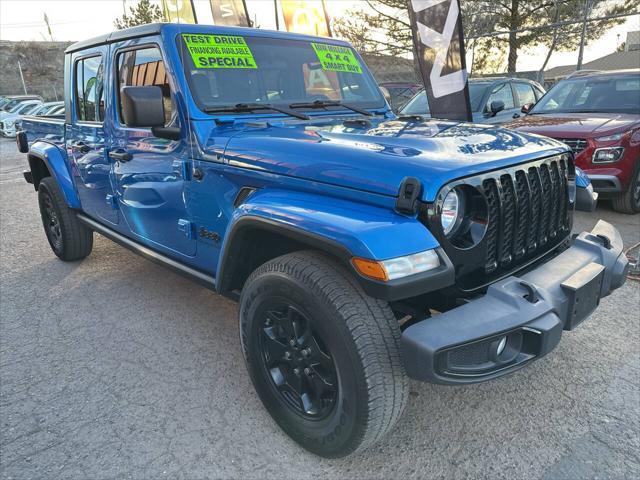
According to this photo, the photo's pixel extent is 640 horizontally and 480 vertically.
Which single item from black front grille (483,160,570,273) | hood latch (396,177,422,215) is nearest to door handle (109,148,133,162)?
hood latch (396,177,422,215)

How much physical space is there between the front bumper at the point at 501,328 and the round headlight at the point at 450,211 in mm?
302

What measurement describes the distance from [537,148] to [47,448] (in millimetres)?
2744

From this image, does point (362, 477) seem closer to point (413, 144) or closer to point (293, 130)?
point (413, 144)

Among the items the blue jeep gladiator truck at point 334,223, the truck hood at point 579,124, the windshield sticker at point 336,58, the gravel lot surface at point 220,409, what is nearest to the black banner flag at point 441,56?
the truck hood at point 579,124

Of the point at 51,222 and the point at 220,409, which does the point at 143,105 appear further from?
the point at 51,222

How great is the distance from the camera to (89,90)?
A: 12.2 ft

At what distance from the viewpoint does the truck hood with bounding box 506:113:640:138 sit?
543cm

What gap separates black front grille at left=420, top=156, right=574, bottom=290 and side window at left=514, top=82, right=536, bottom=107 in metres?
6.86

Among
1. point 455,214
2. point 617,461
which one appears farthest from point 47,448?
point 617,461

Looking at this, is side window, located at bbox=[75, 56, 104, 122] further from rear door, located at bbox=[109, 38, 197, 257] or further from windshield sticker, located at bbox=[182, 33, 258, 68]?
windshield sticker, located at bbox=[182, 33, 258, 68]

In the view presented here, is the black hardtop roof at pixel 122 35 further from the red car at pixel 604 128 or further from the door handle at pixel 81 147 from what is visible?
the red car at pixel 604 128

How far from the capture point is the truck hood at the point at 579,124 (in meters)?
5.43

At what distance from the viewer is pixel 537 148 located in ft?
7.73

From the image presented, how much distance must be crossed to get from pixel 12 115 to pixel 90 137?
77.7 feet
